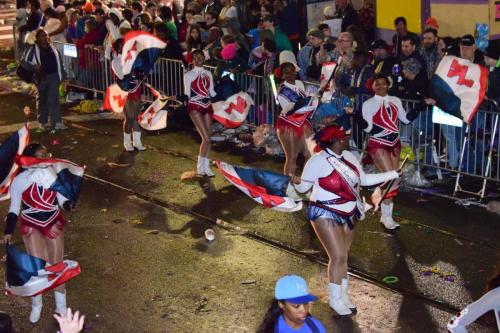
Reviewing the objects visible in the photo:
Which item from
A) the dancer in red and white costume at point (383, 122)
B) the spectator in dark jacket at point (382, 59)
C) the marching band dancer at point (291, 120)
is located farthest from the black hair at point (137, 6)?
the dancer in red and white costume at point (383, 122)

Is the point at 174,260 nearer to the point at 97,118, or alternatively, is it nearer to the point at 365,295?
the point at 365,295

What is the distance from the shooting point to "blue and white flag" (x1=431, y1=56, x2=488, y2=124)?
1130cm

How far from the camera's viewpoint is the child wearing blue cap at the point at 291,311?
18.2ft

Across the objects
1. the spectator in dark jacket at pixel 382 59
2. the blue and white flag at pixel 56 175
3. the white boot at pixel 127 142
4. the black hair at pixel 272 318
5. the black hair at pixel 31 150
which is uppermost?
the spectator in dark jacket at pixel 382 59

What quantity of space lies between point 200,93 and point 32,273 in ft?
17.3

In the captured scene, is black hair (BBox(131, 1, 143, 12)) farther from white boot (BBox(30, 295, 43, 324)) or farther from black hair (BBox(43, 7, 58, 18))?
white boot (BBox(30, 295, 43, 324))

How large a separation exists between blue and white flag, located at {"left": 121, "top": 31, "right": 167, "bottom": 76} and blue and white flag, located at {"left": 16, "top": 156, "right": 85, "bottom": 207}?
19.3 feet

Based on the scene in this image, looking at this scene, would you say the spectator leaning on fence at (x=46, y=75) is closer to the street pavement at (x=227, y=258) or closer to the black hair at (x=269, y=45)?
the street pavement at (x=227, y=258)

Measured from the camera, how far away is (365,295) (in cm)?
890

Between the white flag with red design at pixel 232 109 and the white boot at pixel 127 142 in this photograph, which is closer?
the white flag with red design at pixel 232 109

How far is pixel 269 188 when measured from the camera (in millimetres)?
8680

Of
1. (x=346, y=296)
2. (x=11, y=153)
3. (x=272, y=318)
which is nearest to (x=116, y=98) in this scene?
(x=11, y=153)

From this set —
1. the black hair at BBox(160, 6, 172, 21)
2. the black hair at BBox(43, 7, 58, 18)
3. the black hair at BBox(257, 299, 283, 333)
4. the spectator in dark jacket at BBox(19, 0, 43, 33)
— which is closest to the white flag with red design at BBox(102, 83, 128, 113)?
the black hair at BBox(160, 6, 172, 21)

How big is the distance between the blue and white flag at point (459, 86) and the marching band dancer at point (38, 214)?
5490 millimetres
